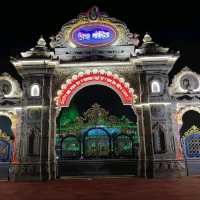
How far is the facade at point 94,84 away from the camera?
11516 mm

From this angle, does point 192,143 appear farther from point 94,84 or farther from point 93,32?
point 93,32

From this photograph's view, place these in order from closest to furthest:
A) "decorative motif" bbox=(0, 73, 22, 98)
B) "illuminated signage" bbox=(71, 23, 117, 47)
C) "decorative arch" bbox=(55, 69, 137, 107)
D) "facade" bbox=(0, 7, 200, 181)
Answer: "facade" bbox=(0, 7, 200, 181) < "decorative arch" bbox=(55, 69, 137, 107) < "decorative motif" bbox=(0, 73, 22, 98) < "illuminated signage" bbox=(71, 23, 117, 47)

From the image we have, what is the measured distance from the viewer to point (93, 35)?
13055 mm

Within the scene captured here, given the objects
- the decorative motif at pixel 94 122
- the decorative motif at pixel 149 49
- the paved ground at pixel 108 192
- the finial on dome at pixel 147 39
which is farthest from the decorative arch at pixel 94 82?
the paved ground at pixel 108 192

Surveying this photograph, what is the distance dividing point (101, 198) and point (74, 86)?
705 centimetres

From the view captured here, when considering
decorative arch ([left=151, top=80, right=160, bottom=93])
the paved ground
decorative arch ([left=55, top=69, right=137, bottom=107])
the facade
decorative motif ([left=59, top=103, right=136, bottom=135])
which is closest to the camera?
the paved ground

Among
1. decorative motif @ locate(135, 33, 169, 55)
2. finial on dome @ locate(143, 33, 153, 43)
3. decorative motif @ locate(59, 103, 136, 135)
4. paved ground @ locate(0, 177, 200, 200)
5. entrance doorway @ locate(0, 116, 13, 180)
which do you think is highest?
finial on dome @ locate(143, 33, 153, 43)

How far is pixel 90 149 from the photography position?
48.6 feet

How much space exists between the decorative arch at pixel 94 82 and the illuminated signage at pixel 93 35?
154cm

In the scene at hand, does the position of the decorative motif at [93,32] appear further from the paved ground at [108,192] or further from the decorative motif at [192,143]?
the paved ground at [108,192]

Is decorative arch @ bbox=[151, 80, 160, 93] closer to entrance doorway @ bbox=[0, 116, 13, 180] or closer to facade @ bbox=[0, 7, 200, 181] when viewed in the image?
facade @ bbox=[0, 7, 200, 181]

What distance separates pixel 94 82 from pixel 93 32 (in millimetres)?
2546

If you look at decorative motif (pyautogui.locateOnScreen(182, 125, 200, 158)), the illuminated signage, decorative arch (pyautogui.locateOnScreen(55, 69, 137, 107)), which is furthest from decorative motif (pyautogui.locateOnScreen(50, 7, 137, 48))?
decorative motif (pyautogui.locateOnScreen(182, 125, 200, 158))

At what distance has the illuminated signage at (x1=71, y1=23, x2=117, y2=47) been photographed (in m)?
13.0
